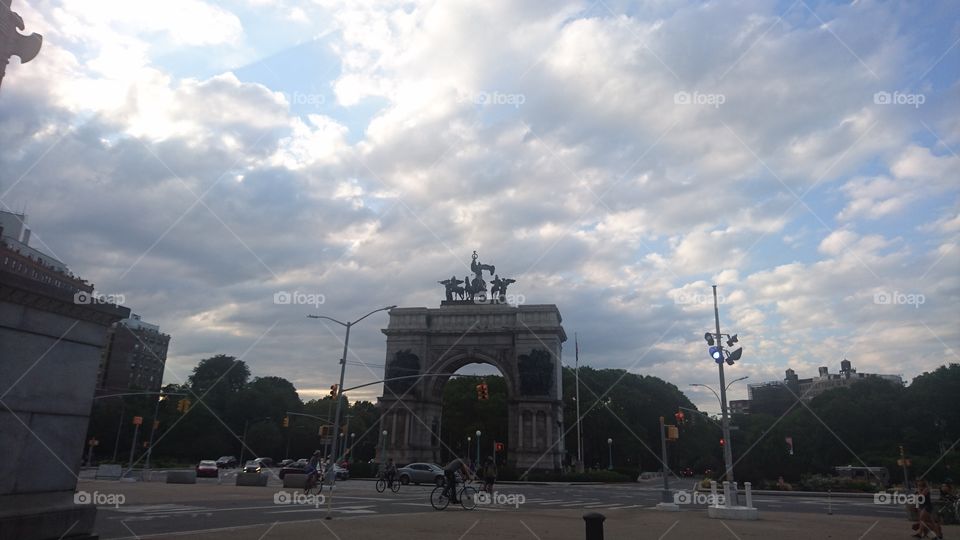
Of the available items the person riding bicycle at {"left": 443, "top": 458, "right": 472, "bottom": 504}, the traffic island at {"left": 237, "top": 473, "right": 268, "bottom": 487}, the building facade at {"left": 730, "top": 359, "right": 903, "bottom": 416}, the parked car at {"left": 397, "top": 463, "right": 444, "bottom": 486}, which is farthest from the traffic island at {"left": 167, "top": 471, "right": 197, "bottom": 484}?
the building facade at {"left": 730, "top": 359, "right": 903, "bottom": 416}

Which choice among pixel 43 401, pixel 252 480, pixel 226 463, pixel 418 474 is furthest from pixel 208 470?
pixel 43 401

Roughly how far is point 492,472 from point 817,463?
65.8 m

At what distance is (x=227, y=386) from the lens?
10444 cm

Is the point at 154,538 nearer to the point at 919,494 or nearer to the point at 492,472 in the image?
the point at 492,472

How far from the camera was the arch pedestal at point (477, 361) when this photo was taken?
186 ft

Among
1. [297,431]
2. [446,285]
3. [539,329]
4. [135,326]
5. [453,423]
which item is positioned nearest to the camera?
[539,329]

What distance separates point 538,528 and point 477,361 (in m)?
48.2

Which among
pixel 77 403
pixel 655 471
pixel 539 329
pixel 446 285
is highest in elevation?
pixel 446 285

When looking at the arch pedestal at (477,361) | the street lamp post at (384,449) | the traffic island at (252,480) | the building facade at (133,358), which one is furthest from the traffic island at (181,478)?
the building facade at (133,358)

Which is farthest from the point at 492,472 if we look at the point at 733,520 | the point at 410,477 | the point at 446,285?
the point at 446,285

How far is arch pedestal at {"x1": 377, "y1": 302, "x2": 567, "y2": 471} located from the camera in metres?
56.8

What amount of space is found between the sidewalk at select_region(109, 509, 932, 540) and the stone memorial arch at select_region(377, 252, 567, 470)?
123ft

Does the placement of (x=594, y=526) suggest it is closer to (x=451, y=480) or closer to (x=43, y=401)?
(x=43, y=401)

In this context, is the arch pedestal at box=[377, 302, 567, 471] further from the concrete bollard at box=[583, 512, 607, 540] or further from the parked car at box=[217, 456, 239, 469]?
the concrete bollard at box=[583, 512, 607, 540]
